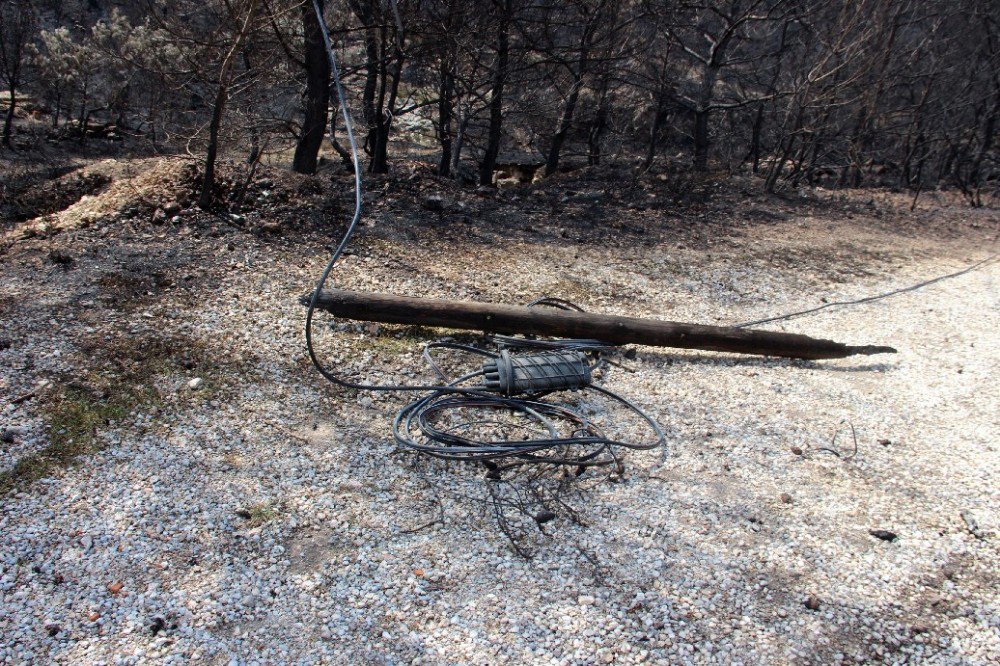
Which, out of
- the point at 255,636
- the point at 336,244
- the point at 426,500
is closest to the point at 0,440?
the point at 255,636

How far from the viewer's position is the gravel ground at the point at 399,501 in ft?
9.16

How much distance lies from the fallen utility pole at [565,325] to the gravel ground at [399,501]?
0.16 metres

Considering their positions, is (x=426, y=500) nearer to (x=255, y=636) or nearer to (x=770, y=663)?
(x=255, y=636)

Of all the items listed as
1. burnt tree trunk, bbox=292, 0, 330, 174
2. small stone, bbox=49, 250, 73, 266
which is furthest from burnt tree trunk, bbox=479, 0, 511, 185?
small stone, bbox=49, 250, 73, 266

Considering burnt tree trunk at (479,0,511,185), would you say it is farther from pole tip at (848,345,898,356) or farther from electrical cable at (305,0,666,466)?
pole tip at (848,345,898,356)

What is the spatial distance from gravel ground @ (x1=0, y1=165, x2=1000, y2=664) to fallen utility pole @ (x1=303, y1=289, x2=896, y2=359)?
0.16 meters

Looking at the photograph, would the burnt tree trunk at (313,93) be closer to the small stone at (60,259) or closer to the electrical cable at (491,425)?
the small stone at (60,259)

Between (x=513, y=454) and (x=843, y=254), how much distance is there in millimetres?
6944

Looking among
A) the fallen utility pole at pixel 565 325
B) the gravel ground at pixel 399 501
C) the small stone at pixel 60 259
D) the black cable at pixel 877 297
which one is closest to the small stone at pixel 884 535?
the gravel ground at pixel 399 501

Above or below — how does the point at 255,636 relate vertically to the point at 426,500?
below

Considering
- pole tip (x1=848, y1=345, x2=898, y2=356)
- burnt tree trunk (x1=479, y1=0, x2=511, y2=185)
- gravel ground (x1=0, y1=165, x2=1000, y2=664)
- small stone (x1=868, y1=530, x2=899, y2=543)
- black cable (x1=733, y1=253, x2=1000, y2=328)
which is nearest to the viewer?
gravel ground (x1=0, y1=165, x2=1000, y2=664)

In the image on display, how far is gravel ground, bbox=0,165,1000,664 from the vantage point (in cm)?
279

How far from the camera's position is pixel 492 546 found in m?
3.24

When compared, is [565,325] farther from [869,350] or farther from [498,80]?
[498,80]
